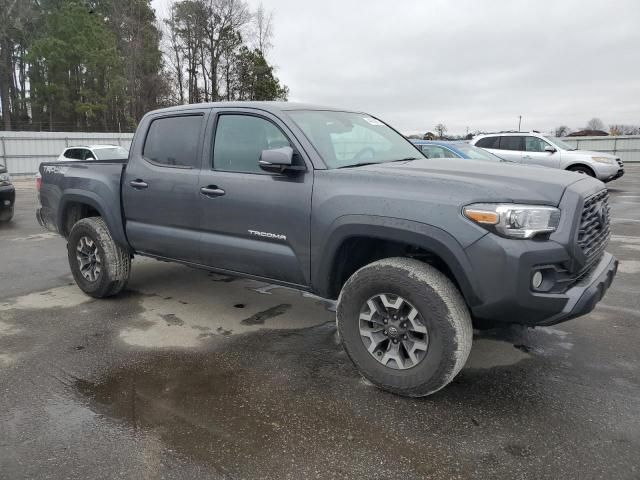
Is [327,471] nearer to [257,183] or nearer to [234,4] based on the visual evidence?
[257,183]

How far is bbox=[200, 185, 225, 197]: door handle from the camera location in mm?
3987

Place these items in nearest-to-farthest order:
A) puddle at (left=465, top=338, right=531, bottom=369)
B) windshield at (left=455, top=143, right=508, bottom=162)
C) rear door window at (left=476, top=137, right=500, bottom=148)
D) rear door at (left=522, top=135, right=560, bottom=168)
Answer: puddle at (left=465, top=338, right=531, bottom=369) < windshield at (left=455, top=143, right=508, bottom=162) < rear door at (left=522, top=135, right=560, bottom=168) < rear door window at (left=476, top=137, right=500, bottom=148)

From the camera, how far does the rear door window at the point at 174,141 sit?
14.3 ft

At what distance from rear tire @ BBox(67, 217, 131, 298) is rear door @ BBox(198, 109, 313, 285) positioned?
4.33 ft

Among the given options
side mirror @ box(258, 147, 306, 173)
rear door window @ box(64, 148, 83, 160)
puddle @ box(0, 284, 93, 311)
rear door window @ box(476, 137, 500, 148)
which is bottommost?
puddle @ box(0, 284, 93, 311)

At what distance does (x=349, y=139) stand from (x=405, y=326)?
1620 mm

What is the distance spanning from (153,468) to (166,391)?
82cm

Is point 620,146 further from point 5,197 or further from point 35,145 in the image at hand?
point 5,197

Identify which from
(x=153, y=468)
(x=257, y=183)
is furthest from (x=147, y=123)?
(x=153, y=468)

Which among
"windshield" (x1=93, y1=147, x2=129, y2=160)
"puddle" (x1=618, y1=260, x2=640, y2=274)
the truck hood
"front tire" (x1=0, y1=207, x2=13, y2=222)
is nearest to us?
the truck hood

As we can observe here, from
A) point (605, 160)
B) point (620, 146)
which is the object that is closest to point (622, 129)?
point (620, 146)

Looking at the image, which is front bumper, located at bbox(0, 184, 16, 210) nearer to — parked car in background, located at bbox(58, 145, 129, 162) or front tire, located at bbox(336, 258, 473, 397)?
parked car in background, located at bbox(58, 145, 129, 162)

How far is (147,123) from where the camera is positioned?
487 cm

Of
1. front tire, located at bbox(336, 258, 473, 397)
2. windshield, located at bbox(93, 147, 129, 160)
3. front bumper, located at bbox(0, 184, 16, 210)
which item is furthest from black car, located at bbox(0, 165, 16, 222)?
front tire, located at bbox(336, 258, 473, 397)
